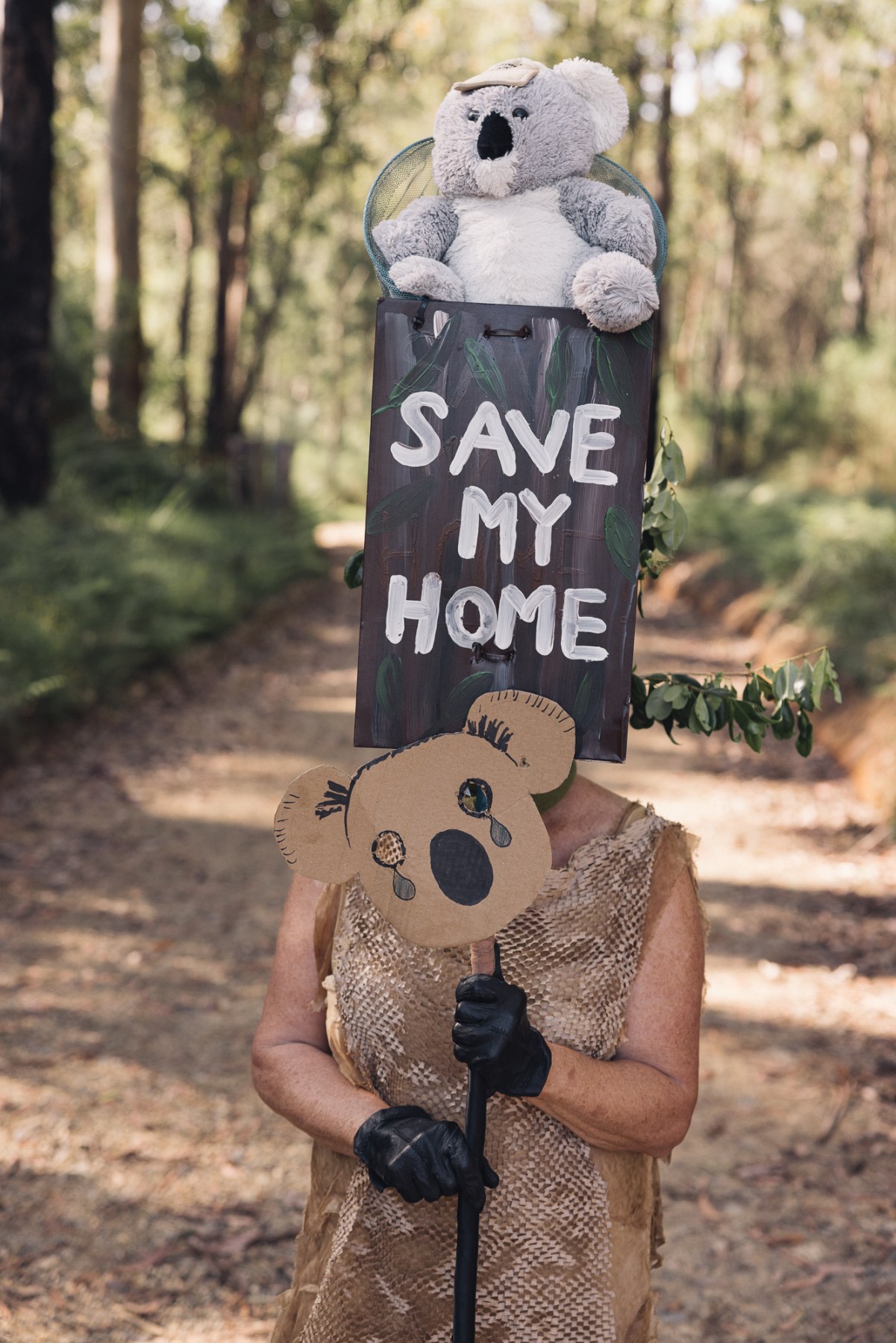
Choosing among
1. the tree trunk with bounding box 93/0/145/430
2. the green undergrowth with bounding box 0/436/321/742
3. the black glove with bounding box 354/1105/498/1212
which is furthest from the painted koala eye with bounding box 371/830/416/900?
the tree trunk with bounding box 93/0/145/430

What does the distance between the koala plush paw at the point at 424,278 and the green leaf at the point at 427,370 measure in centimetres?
4

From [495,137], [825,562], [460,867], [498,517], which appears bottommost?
[825,562]

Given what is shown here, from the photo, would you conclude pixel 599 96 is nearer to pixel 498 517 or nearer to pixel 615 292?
pixel 615 292

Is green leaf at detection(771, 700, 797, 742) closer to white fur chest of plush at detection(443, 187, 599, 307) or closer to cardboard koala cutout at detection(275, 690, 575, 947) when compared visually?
cardboard koala cutout at detection(275, 690, 575, 947)

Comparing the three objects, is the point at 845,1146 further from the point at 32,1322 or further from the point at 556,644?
the point at 556,644

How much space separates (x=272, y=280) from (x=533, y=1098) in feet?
73.5

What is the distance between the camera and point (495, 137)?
1.65m

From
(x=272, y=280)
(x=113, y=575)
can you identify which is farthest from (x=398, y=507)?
(x=272, y=280)

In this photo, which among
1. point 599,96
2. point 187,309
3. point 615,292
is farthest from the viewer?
point 187,309

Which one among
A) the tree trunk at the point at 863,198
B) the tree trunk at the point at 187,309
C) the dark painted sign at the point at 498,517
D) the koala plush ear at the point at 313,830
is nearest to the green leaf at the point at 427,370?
the dark painted sign at the point at 498,517

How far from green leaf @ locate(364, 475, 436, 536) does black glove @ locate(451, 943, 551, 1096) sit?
1.90ft

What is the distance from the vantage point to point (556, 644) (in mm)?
1539

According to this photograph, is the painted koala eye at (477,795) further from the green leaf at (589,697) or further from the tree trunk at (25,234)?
the tree trunk at (25,234)

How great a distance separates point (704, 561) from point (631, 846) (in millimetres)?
15671
